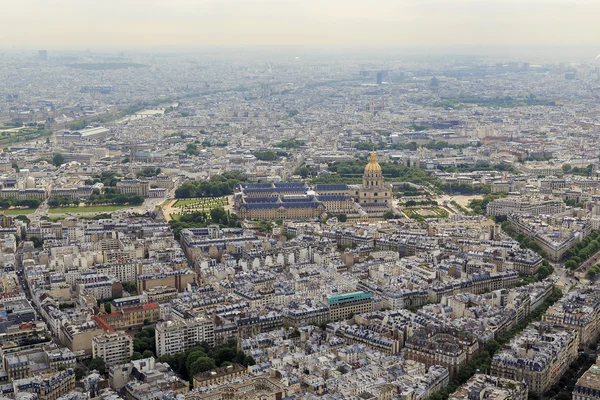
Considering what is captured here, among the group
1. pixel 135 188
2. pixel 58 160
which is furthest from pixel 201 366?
pixel 58 160

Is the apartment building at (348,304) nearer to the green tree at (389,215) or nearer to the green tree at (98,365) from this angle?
the green tree at (98,365)

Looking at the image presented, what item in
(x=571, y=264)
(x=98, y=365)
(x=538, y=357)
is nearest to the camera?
(x=538, y=357)

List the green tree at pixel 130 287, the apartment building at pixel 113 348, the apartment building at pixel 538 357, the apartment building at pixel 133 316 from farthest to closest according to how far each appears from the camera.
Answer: the green tree at pixel 130 287 < the apartment building at pixel 133 316 < the apartment building at pixel 113 348 < the apartment building at pixel 538 357

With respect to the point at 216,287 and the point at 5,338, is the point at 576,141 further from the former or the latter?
the point at 5,338

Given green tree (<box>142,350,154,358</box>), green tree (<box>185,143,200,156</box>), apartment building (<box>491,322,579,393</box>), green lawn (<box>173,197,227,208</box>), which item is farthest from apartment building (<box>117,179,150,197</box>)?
apartment building (<box>491,322,579,393</box>)

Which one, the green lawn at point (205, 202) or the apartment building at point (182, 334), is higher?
the apartment building at point (182, 334)

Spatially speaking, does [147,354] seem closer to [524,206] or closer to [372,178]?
[524,206]

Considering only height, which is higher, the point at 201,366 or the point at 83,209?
the point at 201,366

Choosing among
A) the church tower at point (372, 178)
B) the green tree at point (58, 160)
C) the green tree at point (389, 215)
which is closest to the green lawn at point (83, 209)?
the church tower at point (372, 178)

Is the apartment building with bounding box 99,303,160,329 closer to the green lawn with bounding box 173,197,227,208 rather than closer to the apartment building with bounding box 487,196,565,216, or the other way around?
the green lawn with bounding box 173,197,227,208
